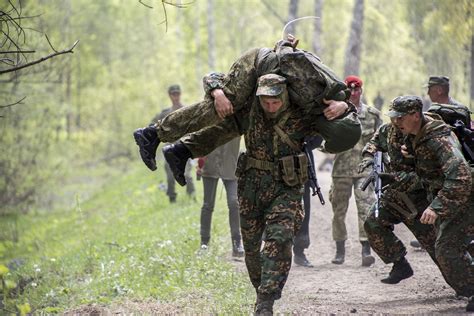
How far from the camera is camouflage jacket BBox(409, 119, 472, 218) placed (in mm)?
6062

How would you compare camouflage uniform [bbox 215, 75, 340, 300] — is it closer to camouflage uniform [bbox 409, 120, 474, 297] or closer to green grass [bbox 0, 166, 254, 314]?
green grass [bbox 0, 166, 254, 314]

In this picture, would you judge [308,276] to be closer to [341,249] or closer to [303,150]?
[341,249]

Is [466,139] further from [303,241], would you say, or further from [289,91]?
[303,241]

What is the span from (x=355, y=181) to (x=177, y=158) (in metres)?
3.60

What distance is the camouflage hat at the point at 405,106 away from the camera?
6246 millimetres

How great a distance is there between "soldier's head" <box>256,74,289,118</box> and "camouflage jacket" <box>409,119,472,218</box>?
4.61 feet

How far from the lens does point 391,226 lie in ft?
23.1

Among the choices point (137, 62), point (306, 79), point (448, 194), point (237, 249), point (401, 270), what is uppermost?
point (137, 62)

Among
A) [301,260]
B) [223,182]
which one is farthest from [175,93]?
[301,260]

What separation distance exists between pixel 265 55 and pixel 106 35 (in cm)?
3850

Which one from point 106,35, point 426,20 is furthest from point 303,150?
point 106,35

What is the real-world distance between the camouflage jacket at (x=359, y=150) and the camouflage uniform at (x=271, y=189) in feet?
10.2

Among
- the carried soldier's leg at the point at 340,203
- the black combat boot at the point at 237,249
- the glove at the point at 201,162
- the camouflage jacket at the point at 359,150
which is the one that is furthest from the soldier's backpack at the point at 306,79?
the black combat boot at the point at 237,249

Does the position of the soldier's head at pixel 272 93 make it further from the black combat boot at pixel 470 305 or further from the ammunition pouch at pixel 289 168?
the black combat boot at pixel 470 305
